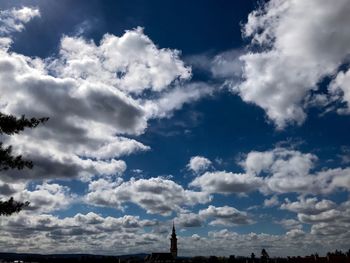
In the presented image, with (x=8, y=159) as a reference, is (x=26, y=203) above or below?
below

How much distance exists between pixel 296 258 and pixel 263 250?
54.6 ft

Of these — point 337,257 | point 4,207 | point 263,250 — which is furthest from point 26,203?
point 263,250

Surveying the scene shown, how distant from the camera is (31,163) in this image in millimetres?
23297

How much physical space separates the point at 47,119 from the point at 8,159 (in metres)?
2.84

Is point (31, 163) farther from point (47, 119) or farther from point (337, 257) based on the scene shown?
point (337, 257)

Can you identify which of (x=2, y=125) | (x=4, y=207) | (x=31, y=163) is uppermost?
(x=2, y=125)

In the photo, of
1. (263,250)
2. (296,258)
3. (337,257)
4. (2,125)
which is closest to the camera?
(2,125)

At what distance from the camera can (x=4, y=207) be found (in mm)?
22719

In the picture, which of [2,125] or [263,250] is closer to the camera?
[2,125]

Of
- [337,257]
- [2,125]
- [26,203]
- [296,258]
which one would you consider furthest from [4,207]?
[296,258]

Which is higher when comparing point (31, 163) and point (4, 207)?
point (31, 163)

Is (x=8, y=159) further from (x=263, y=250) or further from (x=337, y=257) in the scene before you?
(x=263, y=250)

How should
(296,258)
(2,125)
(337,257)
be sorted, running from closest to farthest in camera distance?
(2,125), (337,257), (296,258)

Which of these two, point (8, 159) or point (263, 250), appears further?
point (263, 250)
